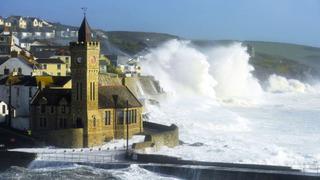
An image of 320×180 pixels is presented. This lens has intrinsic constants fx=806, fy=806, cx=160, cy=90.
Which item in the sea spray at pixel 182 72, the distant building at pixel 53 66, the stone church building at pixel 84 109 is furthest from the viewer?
the sea spray at pixel 182 72

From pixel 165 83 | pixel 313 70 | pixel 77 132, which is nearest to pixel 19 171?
pixel 77 132

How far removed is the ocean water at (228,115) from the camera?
110 ft

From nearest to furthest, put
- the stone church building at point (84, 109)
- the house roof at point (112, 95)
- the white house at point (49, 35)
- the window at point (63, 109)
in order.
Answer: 1. the stone church building at point (84, 109)
2. the window at point (63, 109)
3. the house roof at point (112, 95)
4. the white house at point (49, 35)

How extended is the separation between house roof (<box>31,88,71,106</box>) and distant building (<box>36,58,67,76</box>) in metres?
16.6

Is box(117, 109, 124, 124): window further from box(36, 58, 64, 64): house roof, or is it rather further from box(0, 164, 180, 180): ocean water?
box(36, 58, 64, 64): house roof

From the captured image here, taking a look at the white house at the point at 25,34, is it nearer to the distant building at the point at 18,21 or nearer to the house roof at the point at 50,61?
the distant building at the point at 18,21

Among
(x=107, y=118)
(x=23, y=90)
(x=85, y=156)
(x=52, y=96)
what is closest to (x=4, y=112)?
(x=23, y=90)

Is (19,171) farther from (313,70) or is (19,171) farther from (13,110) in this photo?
(313,70)

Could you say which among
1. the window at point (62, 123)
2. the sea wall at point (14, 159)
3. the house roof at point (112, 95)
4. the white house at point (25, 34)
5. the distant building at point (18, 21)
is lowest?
the sea wall at point (14, 159)

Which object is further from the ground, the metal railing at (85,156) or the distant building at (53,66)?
the distant building at (53,66)

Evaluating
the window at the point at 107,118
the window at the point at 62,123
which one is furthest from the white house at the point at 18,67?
the window at the point at 107,118

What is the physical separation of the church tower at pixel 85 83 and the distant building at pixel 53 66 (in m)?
19.5

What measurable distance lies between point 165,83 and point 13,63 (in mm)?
29629

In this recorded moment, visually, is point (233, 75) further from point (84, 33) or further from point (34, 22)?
point (84, 33)
